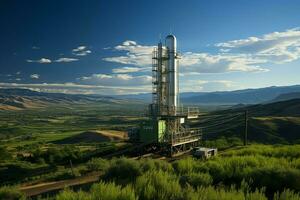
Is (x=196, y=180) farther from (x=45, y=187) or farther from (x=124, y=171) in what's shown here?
(x=45, y=187)

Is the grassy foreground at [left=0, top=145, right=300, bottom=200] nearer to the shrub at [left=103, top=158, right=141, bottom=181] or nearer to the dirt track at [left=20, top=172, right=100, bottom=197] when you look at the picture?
the shrub at [left=103, top=158, right=141, bottom=181]

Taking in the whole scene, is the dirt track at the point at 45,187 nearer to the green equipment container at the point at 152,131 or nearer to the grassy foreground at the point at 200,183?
the grassy foreground at the point at 200,183

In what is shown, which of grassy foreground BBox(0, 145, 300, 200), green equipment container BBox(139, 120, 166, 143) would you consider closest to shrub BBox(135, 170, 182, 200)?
grassy foreground BBox(0, 145, 300, 200)

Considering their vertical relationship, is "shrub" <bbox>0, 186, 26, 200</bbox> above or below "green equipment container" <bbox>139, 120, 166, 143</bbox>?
below

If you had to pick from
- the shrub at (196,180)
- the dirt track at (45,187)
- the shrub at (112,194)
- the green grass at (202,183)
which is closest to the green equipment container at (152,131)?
the dirt track at (45,187)

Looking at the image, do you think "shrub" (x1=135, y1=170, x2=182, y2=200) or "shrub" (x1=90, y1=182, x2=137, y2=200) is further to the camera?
"shrub" (x1=135, y1=170, x2=182, y2=200)

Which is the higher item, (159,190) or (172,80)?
(172,80)

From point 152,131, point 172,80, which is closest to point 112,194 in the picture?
point 152,131

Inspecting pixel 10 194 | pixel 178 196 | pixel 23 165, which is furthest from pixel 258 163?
pixel 23 165

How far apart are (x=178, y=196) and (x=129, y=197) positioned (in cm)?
121

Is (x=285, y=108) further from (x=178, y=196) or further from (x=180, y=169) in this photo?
(x=178, y=196)

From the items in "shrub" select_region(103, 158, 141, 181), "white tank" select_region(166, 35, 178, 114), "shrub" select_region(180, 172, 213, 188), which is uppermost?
"white tank" select_region(166, 35, 178, 114)

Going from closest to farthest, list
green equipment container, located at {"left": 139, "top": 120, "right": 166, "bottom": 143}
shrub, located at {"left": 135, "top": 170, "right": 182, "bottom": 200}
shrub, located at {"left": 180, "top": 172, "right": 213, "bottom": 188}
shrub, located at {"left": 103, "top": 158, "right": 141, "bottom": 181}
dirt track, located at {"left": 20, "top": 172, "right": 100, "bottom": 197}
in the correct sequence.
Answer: shrub, located at {"left": 135, "top": 170, "right": 182, "bottom": 200}
shrub, located at {"left": 180, "top": 172, "right": 213, "bottom": 188}
shrub, located at {"left": 103, "top": 158, "right": 141, "bottom": 181}
dirt track, located at {"left": 20, "top": 172, "right": 100, "bottom": 197}
green equipment container, located at {"left": 139, "top": 120, "right": 166, "bottom": 143}

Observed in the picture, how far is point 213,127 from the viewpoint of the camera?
2891 inches
